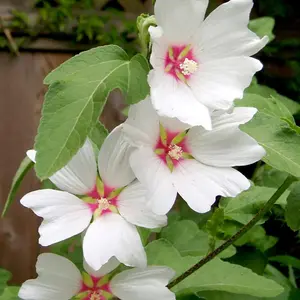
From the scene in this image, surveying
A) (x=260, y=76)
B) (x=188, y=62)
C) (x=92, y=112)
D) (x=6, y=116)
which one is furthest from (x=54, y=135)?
(x=260, y=76)

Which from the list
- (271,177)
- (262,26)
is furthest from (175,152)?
(262,26)

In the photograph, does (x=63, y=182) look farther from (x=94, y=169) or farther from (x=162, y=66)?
(x=162, y=66)

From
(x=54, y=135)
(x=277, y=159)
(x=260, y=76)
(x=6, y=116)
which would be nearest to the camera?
(x=54, y=135)

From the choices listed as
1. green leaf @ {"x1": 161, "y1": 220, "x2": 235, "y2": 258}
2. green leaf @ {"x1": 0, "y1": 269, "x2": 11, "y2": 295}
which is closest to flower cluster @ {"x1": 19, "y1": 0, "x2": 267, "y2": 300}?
green leaf @ {"x1": 0, "y1": 269, "x2": 11, "y2": 295}

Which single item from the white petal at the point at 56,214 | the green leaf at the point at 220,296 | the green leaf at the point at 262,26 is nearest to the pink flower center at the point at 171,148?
the white petal at the point at 56,214

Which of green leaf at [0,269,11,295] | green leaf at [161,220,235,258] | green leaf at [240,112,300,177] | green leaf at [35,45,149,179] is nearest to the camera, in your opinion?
green leaf at [35,45,149,179]

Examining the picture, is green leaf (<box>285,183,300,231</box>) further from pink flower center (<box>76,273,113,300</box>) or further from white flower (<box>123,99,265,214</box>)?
pink flower center (<box>76,273,113,300</box>)
